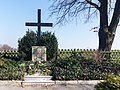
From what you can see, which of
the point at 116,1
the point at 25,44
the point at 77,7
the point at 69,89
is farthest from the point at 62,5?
the point at 69,89

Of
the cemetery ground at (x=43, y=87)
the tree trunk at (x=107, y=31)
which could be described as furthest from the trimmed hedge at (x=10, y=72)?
the tree trunk at (x=107, y=31)

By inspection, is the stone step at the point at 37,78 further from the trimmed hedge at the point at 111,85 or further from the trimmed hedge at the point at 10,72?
the trimmed hedge at the point at 111,85

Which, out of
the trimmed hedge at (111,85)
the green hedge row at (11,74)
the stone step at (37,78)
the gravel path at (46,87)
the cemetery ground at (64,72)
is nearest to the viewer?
the trimmed hedge at (111,85)

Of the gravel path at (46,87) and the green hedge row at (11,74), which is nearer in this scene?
the gravel path at (46,87)

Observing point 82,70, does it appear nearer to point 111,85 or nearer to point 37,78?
point 37,78

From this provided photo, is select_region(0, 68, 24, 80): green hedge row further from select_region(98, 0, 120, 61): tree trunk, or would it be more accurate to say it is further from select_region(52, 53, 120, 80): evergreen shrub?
select_region(98, 0, 120, 61): tree trunk

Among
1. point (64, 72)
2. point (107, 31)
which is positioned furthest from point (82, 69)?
point (107, 31)

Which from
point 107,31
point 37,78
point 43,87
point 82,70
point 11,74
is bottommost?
point 43,87

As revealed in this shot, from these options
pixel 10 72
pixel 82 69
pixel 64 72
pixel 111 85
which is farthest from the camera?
pixel 82 69

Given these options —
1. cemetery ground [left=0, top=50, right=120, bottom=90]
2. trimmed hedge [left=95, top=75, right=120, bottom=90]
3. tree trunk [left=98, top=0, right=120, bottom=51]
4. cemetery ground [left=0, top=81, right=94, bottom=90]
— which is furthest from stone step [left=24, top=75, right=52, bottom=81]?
tree trunk [left=98, top=0, right=120, bottom=51]

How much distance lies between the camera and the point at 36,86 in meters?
12.4

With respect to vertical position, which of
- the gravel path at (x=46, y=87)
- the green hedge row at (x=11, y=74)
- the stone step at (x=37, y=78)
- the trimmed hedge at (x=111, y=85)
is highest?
the trimmed hedge at (x=111, y=85)

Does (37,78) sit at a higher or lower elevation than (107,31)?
lower

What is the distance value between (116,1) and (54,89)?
11.9 meters
